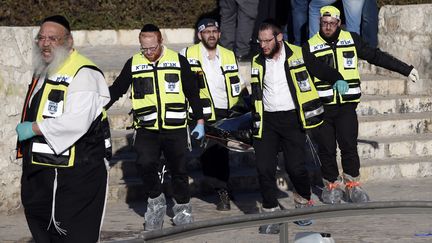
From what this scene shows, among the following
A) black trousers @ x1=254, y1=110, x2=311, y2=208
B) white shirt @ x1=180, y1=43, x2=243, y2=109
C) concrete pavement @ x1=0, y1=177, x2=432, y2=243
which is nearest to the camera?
concrete pavement @ x1=0, y1=177, x2=432, y2=243

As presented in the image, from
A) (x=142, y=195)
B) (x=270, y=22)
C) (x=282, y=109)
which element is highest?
(x=270, y=22)

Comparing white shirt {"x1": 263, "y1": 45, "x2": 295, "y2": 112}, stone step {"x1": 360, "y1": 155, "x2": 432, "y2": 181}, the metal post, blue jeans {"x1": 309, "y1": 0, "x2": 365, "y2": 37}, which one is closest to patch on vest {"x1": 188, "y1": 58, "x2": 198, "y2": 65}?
white shirt {"x1": 263, "y1": 45, "x2": 295, "y2": 112}

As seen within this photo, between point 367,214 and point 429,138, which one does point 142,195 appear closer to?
point 429,138

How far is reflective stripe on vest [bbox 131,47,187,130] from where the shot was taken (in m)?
9.97

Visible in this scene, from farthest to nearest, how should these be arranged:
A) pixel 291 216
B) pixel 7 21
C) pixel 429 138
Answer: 1. pixel 7 21
2. pixel 429 138
3. pixel 291 216

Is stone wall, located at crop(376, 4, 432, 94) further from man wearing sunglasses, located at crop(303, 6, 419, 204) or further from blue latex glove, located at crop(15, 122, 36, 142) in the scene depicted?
blue latex glove, located at crop(15, 122, 36, 142)

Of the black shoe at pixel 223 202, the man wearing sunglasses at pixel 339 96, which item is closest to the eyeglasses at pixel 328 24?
the man wearing sunglasses at pixel 339 96

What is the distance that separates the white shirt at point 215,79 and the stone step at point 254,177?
0.79m

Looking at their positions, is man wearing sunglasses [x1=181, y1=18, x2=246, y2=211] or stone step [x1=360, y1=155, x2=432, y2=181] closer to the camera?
man wearing sunglasses [x1=181, y1=18, x2=246, y2=211]

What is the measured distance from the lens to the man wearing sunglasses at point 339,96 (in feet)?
36.0

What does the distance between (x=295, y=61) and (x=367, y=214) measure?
4455 mm

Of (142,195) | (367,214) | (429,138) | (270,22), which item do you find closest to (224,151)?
(142,195)

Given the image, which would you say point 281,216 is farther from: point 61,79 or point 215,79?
point 215,79

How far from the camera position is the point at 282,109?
1005 centimetres
